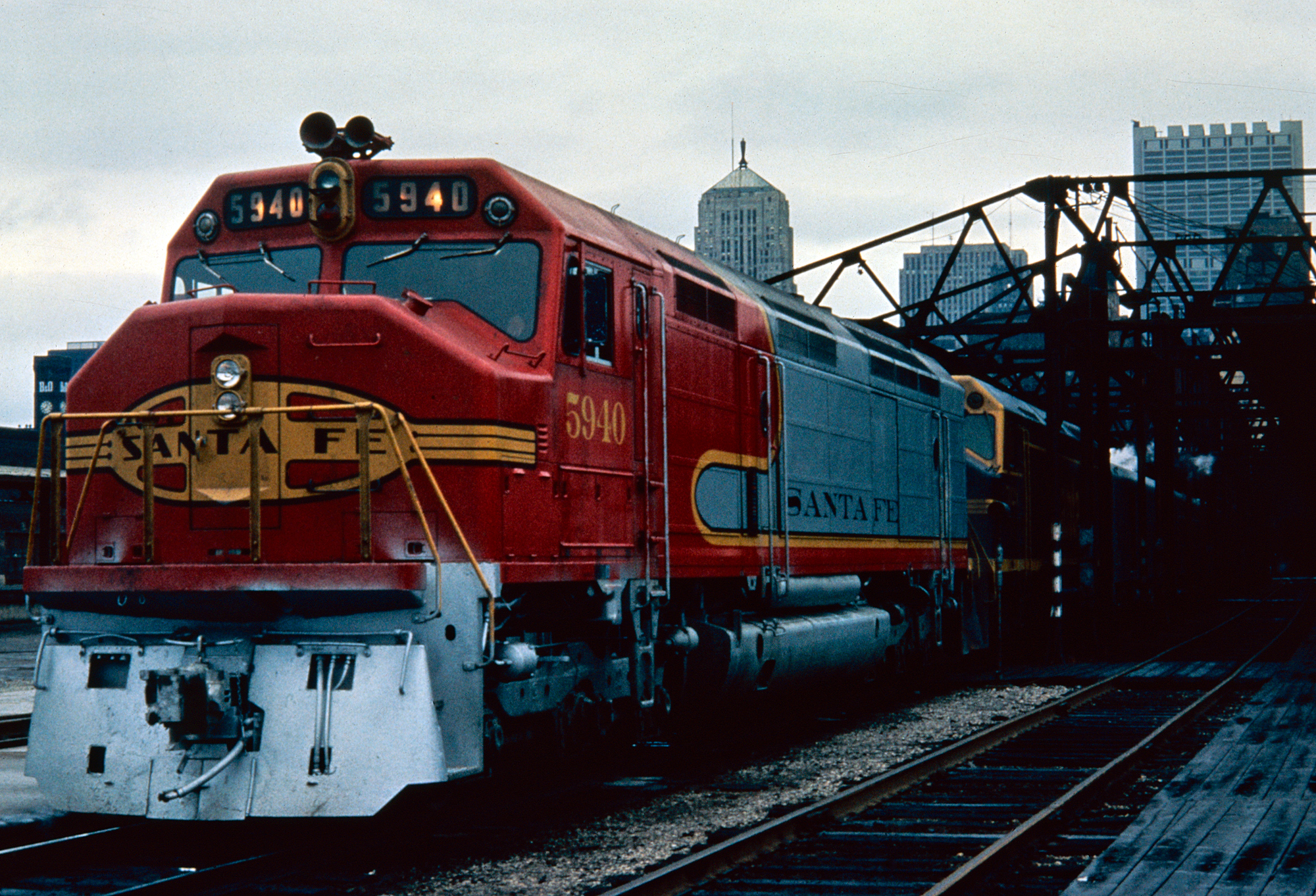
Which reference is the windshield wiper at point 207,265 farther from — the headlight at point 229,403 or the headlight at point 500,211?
the headlight at point 500,211

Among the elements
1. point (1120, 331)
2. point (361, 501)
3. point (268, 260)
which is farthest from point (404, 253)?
point (1120, 331)

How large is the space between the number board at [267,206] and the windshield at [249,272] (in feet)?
0.54

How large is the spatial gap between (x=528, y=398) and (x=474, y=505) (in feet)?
2.39

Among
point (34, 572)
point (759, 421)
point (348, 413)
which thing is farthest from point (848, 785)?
point (34, 572)

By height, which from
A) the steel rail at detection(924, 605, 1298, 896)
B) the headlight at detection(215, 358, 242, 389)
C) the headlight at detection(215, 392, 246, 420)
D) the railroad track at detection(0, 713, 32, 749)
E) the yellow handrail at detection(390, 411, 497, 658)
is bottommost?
the steel rail at detection(924, 605, 1298, 896)

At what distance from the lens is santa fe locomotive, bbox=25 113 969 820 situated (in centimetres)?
739

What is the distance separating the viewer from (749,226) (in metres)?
169

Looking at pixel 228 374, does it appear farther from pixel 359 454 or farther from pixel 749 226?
pixel 749 226

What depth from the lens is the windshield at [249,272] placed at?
863 centimetres

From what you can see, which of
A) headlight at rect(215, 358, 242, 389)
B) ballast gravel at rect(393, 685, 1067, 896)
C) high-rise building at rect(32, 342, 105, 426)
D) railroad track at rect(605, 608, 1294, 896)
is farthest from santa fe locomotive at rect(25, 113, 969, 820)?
high-rise building at rect(32, 342, 105, 426)

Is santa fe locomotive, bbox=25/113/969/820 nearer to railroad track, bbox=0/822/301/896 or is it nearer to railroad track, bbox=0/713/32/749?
railroad track, bbox=0/822/301/896

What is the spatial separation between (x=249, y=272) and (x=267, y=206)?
405 mm

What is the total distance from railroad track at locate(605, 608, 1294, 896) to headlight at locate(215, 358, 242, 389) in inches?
129

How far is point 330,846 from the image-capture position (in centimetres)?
805
